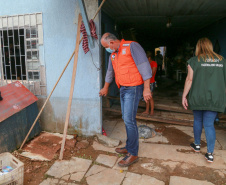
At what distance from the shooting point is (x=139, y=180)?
113 inches

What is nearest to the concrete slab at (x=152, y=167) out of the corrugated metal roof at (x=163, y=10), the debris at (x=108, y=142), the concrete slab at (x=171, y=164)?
the concrete slab at (x=171, y=164)

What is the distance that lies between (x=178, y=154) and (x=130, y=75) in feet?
5.85

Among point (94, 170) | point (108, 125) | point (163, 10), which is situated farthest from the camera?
point (163, 10)

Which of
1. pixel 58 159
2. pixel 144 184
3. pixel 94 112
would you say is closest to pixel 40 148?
pixel 58 159

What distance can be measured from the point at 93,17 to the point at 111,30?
2.97m

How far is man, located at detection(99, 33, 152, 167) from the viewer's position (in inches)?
115

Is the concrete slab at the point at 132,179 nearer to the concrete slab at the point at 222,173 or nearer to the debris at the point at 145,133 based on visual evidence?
the concrete slab at the point at 222,173

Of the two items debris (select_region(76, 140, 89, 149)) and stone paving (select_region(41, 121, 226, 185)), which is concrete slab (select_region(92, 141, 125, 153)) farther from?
debris (select_region(76, 140, 89, 149))

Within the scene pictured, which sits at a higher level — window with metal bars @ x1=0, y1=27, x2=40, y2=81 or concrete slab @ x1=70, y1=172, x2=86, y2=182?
window with metal bars @ x1=0, y1=27, x2=40, y2=81

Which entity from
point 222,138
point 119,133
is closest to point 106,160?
point 119,133

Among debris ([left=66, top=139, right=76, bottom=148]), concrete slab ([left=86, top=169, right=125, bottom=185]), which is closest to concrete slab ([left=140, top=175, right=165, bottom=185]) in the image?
concrete slab ([left=86, top=169, right=125, bottom=185])

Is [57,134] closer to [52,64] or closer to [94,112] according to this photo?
[94,112]

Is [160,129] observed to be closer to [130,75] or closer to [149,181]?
[149,181]

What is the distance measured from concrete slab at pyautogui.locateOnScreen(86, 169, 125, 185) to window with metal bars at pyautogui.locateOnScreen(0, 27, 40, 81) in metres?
2.63
